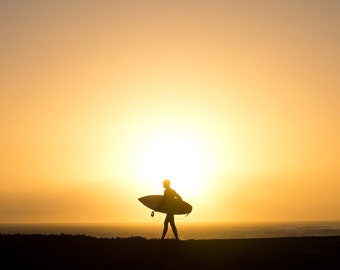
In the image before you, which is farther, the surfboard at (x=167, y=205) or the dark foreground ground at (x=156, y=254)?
the surfboard at (x=167, y=205)

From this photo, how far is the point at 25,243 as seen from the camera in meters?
18.2

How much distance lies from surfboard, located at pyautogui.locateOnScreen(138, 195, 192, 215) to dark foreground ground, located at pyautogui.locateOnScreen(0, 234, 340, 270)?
6.56ft

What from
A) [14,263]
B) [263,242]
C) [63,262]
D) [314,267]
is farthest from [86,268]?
[263,242]

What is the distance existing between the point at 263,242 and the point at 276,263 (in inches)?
185

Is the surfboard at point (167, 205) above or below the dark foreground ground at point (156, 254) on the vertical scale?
above

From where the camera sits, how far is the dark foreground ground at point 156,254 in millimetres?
15398

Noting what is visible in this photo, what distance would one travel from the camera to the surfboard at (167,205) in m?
22.0

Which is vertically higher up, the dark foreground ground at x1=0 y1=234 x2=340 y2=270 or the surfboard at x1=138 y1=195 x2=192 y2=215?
the surfboard at x1=138 y1=195 x2=192 y2=215

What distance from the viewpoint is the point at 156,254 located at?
1684cm

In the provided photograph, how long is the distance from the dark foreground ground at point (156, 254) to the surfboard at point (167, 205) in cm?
200

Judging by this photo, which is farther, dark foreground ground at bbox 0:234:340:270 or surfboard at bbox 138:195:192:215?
surfboard at bbox 138:195:192:215

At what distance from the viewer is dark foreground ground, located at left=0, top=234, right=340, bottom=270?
1540 cm

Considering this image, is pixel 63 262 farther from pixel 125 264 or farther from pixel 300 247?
pixel 300 247

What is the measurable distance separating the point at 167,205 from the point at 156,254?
16.9 feet
